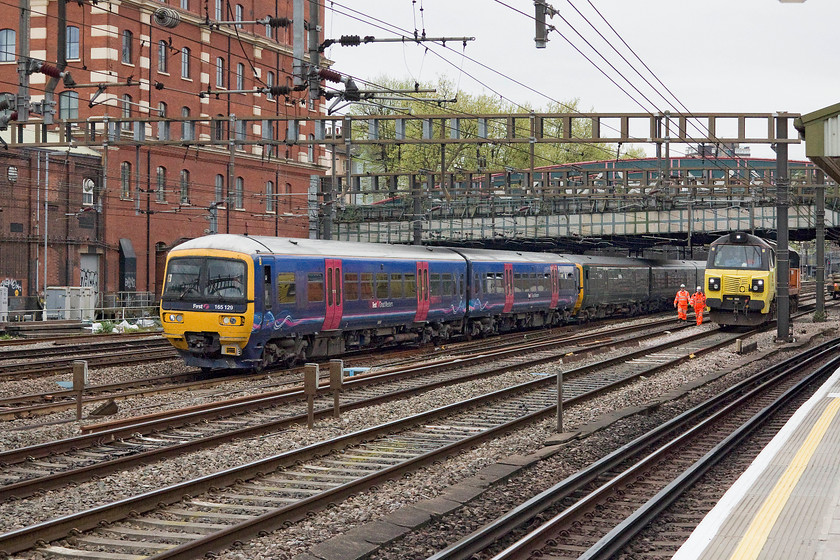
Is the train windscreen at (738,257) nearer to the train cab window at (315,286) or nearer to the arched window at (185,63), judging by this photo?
the train cab window at (315,286)

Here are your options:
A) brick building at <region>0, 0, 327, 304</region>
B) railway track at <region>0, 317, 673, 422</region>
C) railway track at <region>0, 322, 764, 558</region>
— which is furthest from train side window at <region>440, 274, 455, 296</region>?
brick building at <region>0, 0, 327, 304</region>

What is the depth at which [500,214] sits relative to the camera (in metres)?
63.2

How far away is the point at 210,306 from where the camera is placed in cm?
2030

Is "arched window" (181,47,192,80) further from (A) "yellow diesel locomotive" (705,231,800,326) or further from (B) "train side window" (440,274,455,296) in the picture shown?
(A) "yellow diesel locomotive" (705,231,800,326)

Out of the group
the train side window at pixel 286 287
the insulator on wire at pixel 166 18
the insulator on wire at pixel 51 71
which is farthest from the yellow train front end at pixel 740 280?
the insulator on wire at pixel 51 71

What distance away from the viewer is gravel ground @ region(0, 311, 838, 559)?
877 cm

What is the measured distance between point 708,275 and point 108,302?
27.4m

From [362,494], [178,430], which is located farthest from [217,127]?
[362,494]

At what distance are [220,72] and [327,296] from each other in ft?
117

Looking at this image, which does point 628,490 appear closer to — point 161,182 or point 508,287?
point 508,287

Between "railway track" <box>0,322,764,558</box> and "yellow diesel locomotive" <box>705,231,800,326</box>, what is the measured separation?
785 inches

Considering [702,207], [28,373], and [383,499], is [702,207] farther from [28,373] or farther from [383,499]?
[383,499]

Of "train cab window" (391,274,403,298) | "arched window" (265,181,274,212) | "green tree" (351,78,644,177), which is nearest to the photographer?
"train cab window" (391,274,403,298)

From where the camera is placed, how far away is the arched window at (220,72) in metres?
55.1
